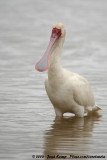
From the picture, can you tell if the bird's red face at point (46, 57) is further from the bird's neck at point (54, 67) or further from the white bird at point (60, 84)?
the bird's neck at point (54, 67)

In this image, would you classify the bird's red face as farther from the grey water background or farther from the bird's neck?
the grey water background

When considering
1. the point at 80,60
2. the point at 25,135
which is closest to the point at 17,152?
the point at 25,135

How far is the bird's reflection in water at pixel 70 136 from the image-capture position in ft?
29.7

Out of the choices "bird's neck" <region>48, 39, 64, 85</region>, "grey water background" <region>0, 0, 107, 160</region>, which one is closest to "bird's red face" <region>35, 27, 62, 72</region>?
"bird's neck" <region>48, 39, 64, 85</region>

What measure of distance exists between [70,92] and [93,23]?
17.2m

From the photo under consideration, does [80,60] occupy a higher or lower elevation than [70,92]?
lower

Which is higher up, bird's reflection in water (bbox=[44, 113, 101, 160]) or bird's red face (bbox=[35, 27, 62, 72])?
bird's red face (bbox=[35, 27, 62, 72])

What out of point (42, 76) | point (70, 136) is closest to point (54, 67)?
point (70, 136)

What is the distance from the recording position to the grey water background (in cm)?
951

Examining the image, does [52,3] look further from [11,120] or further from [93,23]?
[11,120]

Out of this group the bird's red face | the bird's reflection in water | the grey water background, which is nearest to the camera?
the bird's reflection in water

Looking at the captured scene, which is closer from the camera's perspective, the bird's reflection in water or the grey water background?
the bird's reflection in water

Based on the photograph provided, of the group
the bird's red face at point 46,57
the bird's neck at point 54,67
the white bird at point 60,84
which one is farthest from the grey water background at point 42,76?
the bird's red face at point 46,57

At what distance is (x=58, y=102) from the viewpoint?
1109 centimetres
